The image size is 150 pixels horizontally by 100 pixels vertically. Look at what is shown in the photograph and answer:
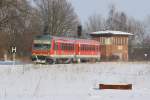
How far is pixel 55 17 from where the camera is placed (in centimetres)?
9112

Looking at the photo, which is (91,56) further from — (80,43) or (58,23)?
(58,23)

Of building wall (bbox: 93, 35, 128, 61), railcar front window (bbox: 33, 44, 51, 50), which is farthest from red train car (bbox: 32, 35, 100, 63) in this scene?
building wall (bbox: 93, 35, 128, 61)

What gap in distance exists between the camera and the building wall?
87.9 meters

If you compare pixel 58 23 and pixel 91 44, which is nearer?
pixel 91 44

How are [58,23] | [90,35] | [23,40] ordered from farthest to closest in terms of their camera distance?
1. [90,35]
2. [58,23]
3. [23,40]

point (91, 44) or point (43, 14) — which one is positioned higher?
point (43, 14)

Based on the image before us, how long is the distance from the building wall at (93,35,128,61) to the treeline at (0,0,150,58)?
6.73 meters

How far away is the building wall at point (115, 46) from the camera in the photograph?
87.9 meters

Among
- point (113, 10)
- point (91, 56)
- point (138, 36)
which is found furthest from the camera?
point (138, 36)

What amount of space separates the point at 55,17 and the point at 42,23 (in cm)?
275

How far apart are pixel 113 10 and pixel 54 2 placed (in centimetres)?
3166

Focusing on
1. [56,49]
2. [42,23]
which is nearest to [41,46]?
[56,49]

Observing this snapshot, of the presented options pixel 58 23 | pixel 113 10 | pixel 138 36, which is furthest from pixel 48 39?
pixel 138 36

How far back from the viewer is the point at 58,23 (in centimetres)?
9069
